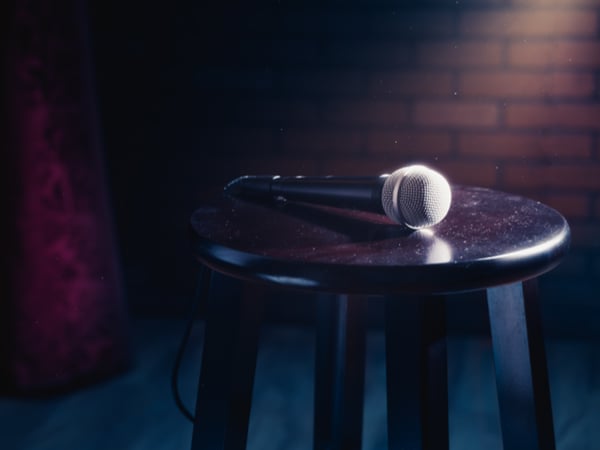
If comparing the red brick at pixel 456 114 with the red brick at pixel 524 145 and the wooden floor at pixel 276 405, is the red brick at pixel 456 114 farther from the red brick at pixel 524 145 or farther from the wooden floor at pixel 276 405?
the wooden floor at pixel 276 405

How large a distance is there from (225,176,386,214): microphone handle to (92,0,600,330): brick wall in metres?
0.92

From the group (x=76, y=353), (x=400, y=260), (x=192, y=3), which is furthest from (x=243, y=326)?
(x=192, y=3)

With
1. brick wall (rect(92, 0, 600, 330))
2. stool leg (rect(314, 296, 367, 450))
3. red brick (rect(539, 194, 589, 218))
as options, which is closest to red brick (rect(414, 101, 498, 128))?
brick wall (rect(92, 0, 600, 330))

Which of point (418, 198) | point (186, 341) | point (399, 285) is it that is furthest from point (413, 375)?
point (186, 341)

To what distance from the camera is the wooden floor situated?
1.53 m

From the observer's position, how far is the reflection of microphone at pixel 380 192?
2.81 ft

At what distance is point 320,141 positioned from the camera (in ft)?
6.60

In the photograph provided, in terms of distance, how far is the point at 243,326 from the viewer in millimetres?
879

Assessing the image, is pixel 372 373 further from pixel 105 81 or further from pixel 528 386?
pixel 105 81

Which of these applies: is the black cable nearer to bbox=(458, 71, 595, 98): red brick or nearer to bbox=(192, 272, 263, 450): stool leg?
bbox=(192, 272, 263, 450): stool leg

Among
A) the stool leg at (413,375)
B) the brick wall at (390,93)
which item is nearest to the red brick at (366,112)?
the brick wall at (390,93)

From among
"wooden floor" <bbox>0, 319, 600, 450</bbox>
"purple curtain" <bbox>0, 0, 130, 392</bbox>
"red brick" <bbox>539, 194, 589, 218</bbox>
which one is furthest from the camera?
"red brick" <bbox>539, 194, 589, 218</bbox>

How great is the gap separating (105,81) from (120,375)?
0.83m

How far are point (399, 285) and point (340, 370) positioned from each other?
16.9 inches
